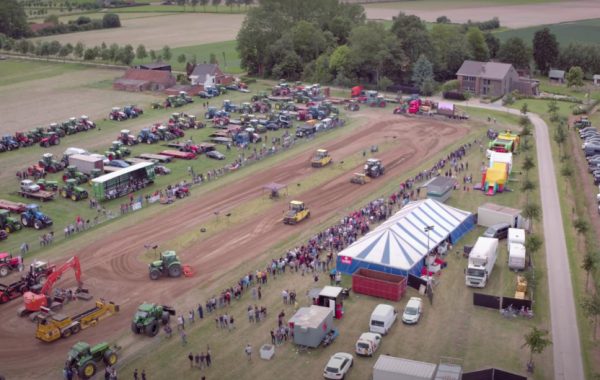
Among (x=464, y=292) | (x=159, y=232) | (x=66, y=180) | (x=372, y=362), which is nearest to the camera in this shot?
(x=372, y=362)

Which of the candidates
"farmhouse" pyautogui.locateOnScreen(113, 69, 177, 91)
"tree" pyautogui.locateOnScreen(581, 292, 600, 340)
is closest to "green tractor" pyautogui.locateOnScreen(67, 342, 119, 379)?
"tree" pyautogui.locateOnScreen(581, 292, 600, 340)

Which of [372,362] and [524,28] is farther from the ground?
[524,28]

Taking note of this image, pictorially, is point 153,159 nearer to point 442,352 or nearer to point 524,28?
point 442,352

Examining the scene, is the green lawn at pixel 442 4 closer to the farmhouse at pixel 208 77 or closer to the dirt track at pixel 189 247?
the farmhouse at pixel 208 77

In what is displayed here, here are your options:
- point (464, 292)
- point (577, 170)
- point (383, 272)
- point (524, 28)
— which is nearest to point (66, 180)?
point (383, 272)

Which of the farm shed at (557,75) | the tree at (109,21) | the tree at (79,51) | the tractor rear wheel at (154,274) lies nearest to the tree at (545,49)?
the farm shed at (557,75)
